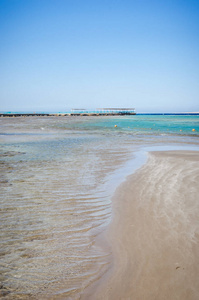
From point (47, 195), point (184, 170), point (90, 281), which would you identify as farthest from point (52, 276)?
point (184, 170)

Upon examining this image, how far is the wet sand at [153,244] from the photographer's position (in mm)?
2262

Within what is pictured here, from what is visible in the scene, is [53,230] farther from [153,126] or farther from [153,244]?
[153,126]

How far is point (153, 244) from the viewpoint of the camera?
9.96ft

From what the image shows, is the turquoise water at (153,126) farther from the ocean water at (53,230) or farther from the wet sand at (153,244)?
the wet sand at (153,244)

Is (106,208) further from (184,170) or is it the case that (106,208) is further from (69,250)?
(184,170)

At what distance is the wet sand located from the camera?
7.42 ft

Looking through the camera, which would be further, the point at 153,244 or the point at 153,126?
the point at 153,126

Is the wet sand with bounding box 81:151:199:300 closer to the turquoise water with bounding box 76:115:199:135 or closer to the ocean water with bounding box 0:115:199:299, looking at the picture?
the ocean water with bounding box 0:115:199:299

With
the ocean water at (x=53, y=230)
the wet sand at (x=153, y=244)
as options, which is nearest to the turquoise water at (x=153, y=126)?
the ocean water at (x=53, y=230)

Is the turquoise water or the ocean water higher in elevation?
the turquoise water

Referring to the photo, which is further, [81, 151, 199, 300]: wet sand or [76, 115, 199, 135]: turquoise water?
[76, 115, 199, 135]: turquoise water

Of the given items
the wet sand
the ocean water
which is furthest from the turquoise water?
the wet sand

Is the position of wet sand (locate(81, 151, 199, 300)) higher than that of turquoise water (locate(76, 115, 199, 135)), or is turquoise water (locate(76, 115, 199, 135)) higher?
turquoise water (locate(76, 115, 199, 135))

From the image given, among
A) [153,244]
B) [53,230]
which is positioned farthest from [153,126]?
[53,230]
